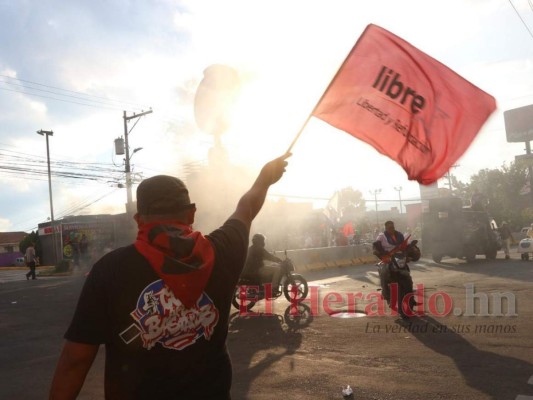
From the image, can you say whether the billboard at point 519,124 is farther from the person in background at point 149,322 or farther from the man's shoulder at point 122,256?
the man's shoulder at point 122,256

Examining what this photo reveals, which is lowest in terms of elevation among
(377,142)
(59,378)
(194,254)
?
(59,378)

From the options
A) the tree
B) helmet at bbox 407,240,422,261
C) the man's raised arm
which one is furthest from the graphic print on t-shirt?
the tree

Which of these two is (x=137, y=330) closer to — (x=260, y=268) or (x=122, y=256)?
(x=122, y=256)

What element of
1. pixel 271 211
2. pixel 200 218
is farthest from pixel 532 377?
pixel 271 211

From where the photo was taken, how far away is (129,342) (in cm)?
204

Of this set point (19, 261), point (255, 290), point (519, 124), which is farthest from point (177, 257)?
point (519, 124)

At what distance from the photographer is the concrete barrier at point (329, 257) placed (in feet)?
74.2

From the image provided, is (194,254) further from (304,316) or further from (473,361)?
(304,316)

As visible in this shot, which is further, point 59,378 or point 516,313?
point 516,313

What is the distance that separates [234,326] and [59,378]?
8.04 metres

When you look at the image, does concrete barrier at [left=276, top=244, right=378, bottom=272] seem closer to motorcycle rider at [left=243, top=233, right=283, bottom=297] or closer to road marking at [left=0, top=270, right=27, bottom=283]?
motorcycle rider at [left=243, top=233, right=283, bottom=297]

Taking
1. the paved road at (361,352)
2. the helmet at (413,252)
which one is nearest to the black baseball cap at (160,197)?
the paved road at (361,352)

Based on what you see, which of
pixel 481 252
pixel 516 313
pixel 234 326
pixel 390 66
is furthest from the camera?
pixel 481 252

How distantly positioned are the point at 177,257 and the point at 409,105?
276 centimetres
